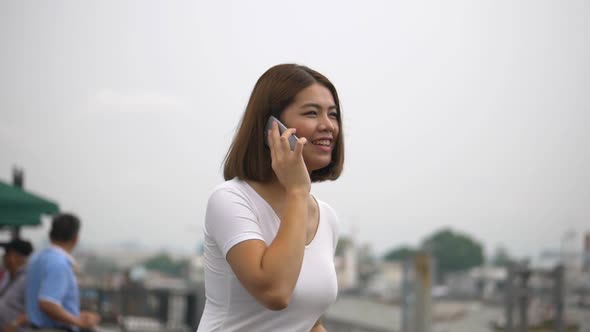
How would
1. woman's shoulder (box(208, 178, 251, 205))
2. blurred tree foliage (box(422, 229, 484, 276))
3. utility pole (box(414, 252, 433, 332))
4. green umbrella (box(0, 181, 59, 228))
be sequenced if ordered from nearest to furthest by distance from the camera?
woman's shoulder (box(208, 178, 251, 205)), green umbrella (box(0, 181, 59, 228)), utility pole (box(414, 252, 433, 332)), blurred tree foliage (box(422, 229, 484, 276))

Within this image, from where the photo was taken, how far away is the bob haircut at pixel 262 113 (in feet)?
6.75

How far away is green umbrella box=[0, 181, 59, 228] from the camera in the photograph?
664cm

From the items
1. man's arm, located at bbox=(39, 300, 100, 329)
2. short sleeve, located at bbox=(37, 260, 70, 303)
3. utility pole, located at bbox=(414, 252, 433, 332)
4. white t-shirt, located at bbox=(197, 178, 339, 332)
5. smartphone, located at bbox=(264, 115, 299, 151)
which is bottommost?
utility pole, located at bbox=(414, 252, 433, 332)

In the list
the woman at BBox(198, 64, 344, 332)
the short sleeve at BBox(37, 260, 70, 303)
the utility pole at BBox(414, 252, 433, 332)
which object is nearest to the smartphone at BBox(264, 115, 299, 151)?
the woman at BBox(198, 64, 344, 332)

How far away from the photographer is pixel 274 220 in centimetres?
200

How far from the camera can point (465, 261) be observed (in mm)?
132000

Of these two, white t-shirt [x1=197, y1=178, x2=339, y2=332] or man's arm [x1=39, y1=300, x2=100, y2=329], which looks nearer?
white t-shirt [x1=197, y1=178, x2=339, y2=332]

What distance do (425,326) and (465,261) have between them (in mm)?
122124

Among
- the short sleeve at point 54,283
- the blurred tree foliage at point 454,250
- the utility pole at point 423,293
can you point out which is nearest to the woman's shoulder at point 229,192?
the short sleeve at point 54,283

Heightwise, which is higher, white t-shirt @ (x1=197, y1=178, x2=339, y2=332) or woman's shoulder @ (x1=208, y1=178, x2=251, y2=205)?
woman's shoulder @ (x1=208, y1=178, x2=251, y2=205)

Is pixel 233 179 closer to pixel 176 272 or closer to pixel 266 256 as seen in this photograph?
pixel 266 256

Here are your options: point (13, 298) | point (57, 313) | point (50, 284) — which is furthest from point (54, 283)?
point (13, 298)

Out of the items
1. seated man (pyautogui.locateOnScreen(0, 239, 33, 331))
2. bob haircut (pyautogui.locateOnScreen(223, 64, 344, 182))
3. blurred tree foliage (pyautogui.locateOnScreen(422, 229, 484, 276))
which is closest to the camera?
bob haircut (pyautogui.locateOnScreen(223, 64, 344, 182))

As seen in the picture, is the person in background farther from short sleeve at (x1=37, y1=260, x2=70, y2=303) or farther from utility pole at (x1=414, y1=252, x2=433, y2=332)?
utility pole at (x1=414, y1=252, x2=433, y2=332)
